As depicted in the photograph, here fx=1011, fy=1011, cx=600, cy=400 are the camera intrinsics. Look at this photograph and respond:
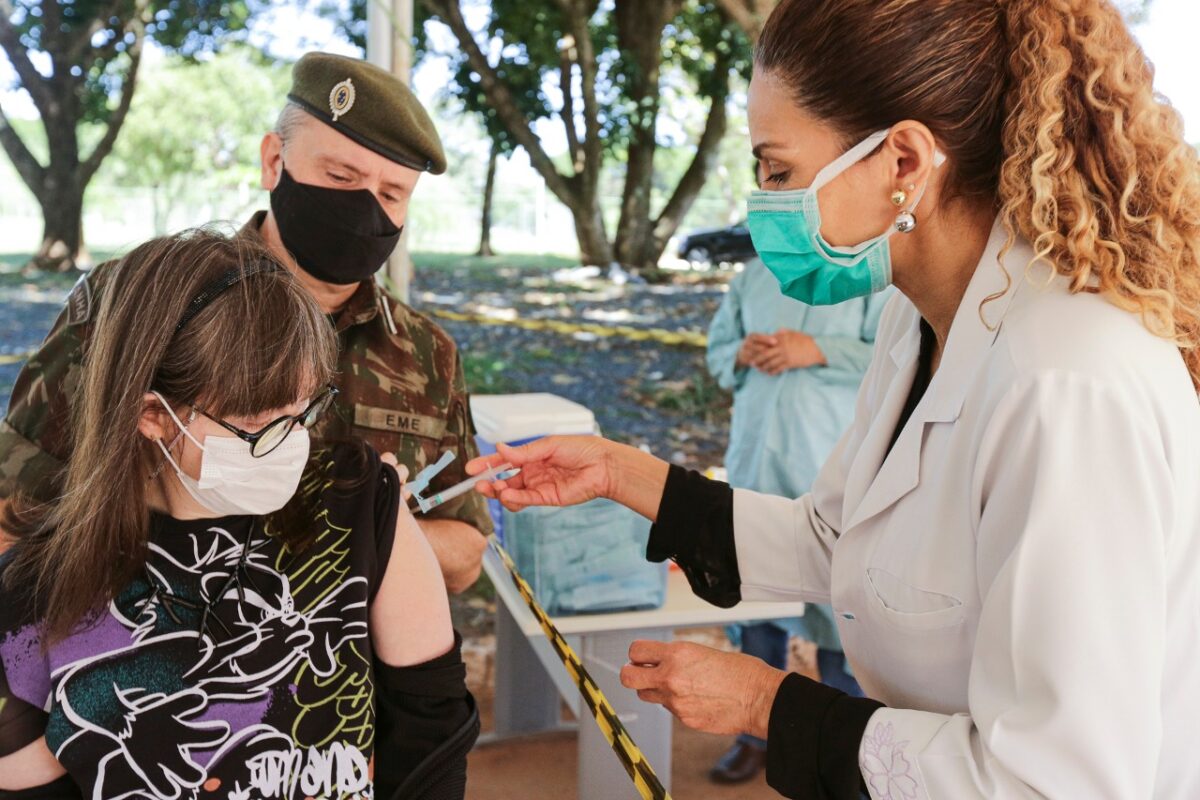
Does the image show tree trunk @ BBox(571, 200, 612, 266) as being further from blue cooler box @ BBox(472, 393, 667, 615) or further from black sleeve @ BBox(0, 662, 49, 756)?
black sleeve @ BBox(0, 662, 49, 756)

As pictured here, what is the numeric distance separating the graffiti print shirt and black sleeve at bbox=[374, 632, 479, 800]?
0.16ft

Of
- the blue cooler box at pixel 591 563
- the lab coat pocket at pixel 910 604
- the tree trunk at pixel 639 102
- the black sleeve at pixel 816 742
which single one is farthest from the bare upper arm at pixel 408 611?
the tree trunk at pixel 639 102

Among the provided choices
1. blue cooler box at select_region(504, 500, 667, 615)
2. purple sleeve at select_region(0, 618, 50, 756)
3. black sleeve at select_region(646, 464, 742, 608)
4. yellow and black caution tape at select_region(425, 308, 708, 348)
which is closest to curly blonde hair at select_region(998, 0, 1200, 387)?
black sleeve at select_region(646, 464, 742, 608)

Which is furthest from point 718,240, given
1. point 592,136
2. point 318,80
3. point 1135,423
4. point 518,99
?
point 1135,423

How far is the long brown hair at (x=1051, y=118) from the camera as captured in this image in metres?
1.12

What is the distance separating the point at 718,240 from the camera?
554cm

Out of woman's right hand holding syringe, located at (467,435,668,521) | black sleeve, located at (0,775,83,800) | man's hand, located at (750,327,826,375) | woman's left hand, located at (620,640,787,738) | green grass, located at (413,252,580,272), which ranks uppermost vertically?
green grass, located at (413,252,580,272)

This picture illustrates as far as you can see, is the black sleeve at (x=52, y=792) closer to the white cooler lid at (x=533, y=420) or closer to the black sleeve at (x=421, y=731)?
the black sleeve at (x=421, y=731)

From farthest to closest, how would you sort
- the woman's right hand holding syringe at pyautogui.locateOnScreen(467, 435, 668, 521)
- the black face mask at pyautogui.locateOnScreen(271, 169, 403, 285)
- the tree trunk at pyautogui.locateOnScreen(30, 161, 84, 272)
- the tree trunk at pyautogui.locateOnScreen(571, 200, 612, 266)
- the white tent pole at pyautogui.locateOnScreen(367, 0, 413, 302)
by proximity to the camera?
the tree trunk at pyautogui.locateOnScreen(571, 200, 612, 266)
the tree trunk at pyautogui.locateOnScreen(30, 161, 84, 272)
the white tent pole at pyautogui.locateOnScreen(367, 0, 413, 302)
the black face mask at pyautogui.locateOnScreen(271, 169, 403, 285)
the woman's right hand holding syringe at pyautogui.locateOnScreen(467, 435, 668, 521)

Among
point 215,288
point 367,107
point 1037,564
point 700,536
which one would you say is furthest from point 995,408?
point 367,107

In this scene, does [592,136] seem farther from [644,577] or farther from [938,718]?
[938,718]

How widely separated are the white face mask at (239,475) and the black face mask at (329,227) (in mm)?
623

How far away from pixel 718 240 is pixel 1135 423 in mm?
4621

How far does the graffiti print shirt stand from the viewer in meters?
1.21
